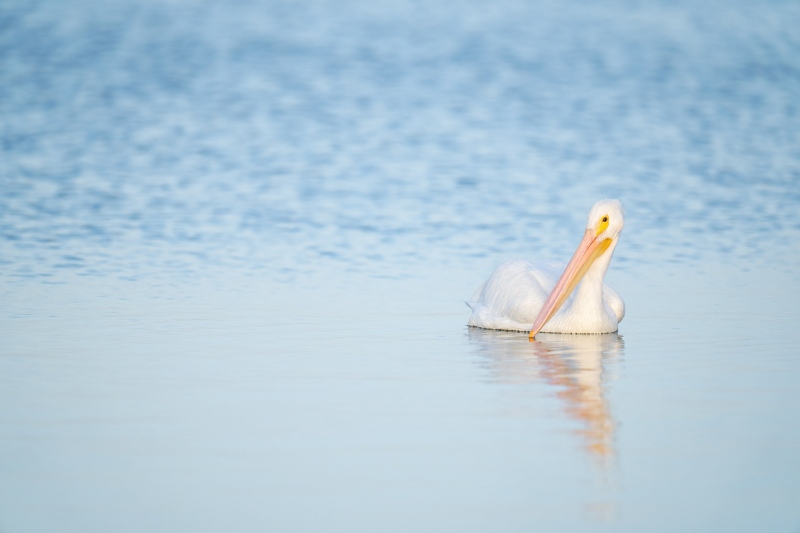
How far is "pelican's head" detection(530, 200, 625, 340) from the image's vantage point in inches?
298

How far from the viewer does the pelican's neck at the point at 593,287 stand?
7.54m

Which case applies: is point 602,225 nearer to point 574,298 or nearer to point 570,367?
point 574,298

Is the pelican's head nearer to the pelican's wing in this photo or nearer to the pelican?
the pelican

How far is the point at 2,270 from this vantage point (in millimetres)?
9695

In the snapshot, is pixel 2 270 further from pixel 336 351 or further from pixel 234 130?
pixel 234 130

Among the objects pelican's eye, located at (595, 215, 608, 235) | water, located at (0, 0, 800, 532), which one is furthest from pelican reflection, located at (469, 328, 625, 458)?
pelican's eye, located at (595, 215, 608, 235)

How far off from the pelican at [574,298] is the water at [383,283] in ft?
0.54

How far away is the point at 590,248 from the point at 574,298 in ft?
1.07

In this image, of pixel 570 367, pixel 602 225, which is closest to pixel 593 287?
pixel 602 225

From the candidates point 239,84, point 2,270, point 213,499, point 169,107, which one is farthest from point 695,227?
point 239,84

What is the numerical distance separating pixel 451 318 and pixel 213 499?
13.2 ft

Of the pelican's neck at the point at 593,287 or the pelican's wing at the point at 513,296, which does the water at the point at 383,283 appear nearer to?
the pelican's wing at the point at 513,296

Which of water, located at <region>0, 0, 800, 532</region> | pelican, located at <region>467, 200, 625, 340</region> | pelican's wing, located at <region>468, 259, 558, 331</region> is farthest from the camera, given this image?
pelican's wing, located at <region>468, 259, 558, 331</region>

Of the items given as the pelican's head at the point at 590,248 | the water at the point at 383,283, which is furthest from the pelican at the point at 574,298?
the water at the point at 383,283
